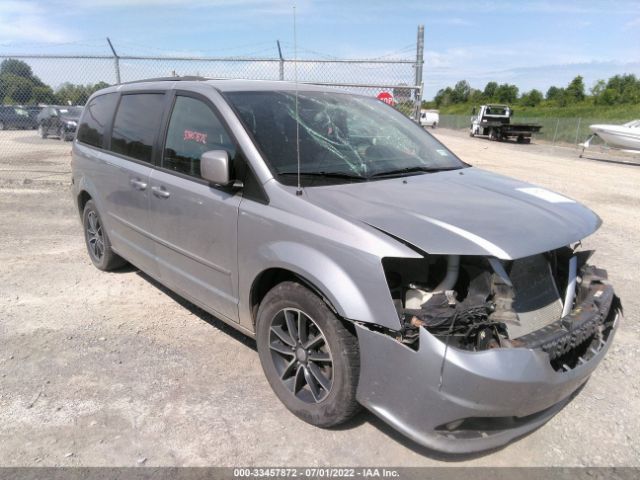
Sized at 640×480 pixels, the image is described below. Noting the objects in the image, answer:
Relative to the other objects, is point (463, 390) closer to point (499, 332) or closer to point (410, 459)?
point (499, 332)

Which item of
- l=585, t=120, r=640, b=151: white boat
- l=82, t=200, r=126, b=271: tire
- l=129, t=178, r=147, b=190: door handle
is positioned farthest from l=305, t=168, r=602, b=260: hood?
l=585, t=120, r=640, b=151: white boat

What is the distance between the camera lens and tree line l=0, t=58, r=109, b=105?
11055 millimetres

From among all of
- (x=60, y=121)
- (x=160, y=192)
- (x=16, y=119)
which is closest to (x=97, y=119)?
(x=160, y=192)

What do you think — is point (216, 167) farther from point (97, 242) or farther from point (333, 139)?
point (97, 242)

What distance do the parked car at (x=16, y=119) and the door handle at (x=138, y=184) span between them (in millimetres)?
13106

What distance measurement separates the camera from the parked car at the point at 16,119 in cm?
1518

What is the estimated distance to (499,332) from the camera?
7.91ft

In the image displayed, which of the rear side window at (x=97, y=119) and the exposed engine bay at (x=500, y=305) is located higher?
the rear side window at (x=97, y=119)

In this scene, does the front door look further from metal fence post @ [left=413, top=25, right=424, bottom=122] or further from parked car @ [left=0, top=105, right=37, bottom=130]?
parked car @ [left=0, top=105, right=37, bottom=130]

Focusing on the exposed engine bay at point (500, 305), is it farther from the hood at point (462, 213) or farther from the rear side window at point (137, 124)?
the rear side window at point (137, 124)

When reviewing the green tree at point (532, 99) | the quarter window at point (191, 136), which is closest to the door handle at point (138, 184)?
the quarter window at point (191, 136)

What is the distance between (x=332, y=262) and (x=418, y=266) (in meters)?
0.45

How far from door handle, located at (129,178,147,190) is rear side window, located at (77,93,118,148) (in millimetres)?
1013

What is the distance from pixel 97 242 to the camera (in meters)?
5.25
